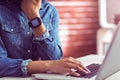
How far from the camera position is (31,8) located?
1.33 metres

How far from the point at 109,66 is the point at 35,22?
18.8 inches

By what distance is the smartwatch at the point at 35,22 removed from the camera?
4.22 feet


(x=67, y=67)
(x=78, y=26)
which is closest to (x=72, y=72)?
(x=67, y=67)

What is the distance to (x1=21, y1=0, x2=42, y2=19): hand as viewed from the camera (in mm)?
1313

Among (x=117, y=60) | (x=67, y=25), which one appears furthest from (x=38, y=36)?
(x=67, y=25)

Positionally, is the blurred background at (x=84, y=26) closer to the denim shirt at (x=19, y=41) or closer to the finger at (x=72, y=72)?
the denim shirt at (x=19, y=41)

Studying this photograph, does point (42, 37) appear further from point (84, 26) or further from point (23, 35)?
point (84, 26)

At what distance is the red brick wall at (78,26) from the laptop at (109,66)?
201 cm

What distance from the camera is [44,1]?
1537mm

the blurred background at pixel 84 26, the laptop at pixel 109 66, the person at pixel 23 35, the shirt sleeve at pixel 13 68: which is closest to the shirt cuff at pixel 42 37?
the person at pixel 23 35

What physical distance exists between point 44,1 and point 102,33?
1.62 m

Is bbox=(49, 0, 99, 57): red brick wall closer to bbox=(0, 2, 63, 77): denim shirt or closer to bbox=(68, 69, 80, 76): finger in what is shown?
bbox=(0, 2, 63, 77): denim shirt

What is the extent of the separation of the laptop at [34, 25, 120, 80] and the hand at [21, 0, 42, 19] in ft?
1.24

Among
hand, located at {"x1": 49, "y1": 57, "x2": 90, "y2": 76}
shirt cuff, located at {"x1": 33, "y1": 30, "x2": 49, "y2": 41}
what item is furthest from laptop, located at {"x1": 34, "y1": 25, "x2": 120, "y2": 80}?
shirt cuff, located at {"x1": 33, "y1": 30, "x2": 49, "y2": 41}
